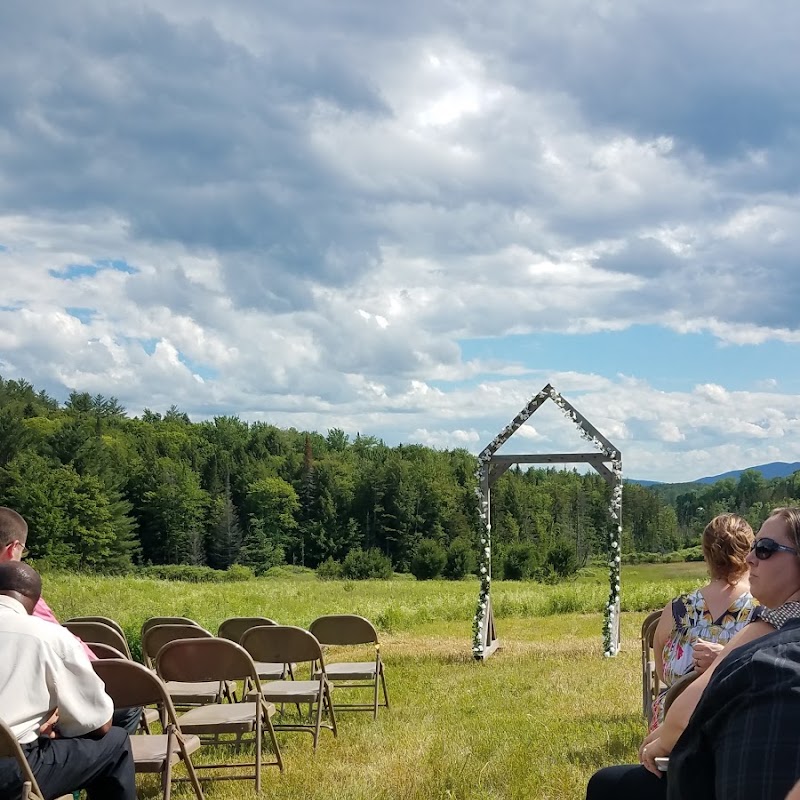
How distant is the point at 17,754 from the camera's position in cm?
346

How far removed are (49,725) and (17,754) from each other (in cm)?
33

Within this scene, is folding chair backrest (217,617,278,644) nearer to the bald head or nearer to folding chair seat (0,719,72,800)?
the bald head

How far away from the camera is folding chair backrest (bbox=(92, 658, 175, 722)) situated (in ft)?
14.5

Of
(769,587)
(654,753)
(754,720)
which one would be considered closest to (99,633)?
(654,753)

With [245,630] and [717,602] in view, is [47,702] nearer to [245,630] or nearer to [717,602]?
[717,602]

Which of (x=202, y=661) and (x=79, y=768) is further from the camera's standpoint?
(x=202, y=661)

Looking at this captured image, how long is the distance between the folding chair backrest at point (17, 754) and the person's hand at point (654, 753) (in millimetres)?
2232

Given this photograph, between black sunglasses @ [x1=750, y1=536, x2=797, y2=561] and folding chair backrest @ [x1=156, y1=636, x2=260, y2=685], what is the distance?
363 centimetres

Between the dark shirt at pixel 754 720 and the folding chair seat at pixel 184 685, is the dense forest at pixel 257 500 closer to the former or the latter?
the folding chair seat at pixel 184 685

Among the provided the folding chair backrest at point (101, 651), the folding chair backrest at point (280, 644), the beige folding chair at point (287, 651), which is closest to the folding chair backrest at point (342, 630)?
the beige folding chair at point (287, 651)

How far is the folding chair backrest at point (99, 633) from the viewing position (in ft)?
21.5

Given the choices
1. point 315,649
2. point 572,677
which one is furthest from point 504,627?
point 315,649

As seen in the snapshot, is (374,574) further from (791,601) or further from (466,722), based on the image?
(791,601)

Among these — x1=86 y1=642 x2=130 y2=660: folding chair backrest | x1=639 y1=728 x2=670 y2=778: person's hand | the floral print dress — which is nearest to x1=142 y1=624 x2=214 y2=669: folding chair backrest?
x1=86 y1=642 x2=130 y2=660: folding chair backrest
